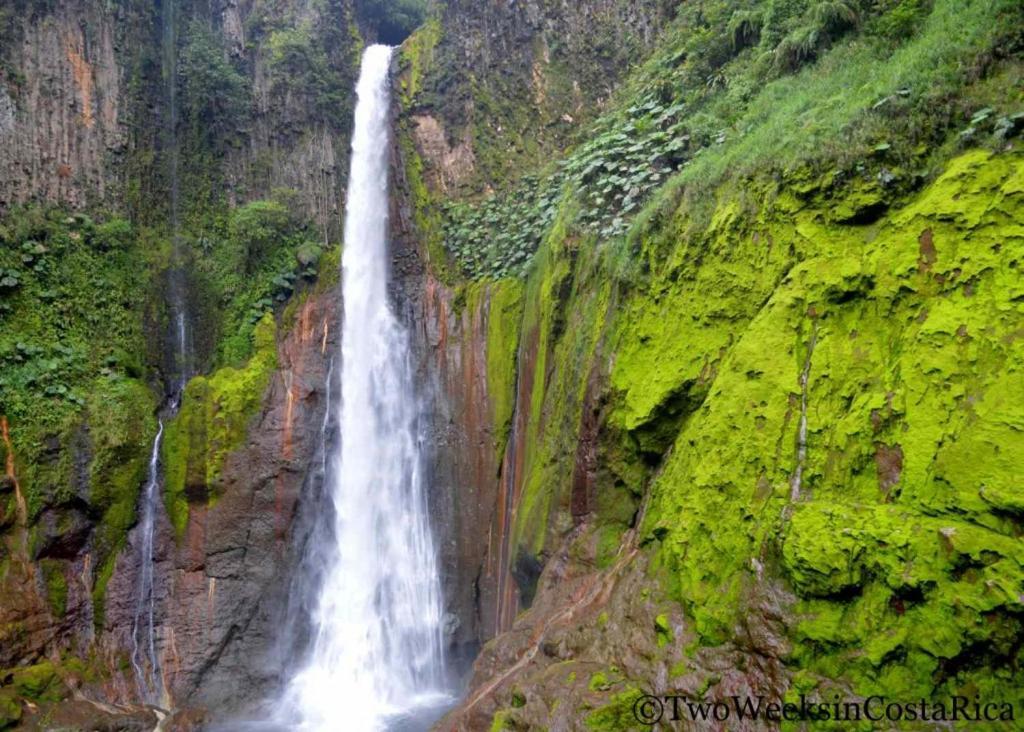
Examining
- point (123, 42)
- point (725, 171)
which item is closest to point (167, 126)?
point (123, 42)

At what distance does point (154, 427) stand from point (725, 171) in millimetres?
11646

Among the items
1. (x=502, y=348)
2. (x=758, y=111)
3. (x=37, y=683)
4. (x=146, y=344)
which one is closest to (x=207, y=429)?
(x=146, y=344)

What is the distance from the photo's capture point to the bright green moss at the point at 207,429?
1282cm

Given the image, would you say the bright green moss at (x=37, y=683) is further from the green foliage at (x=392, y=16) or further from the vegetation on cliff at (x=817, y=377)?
the green foliage at (x=392, y=16)

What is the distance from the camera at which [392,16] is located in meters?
20.7

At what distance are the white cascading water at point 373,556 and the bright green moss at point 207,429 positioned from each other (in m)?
1.88

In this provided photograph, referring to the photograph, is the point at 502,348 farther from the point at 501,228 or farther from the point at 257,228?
the point at 257,228

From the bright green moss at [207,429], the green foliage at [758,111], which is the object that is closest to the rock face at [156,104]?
the bright green moss at [207,429]

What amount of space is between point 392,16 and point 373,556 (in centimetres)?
1668

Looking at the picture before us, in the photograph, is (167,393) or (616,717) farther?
(167,393)

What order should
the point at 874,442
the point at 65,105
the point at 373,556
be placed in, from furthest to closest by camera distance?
1. the point at 65,105
2. the point at 373,556
3. the point at 874,442

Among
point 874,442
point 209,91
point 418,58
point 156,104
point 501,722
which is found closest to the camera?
point 874,442

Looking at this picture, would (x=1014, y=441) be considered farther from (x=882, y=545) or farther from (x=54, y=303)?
(x=54, y=303)

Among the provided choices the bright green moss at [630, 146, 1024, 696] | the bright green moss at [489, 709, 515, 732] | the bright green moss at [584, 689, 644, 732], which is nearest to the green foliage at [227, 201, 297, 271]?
the bright green moss at [630, 146, 1024, 696]
